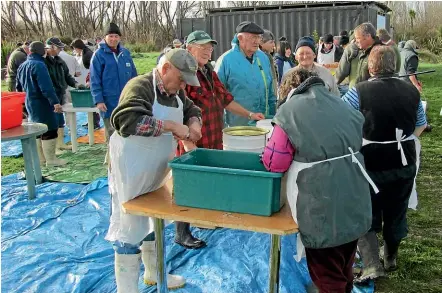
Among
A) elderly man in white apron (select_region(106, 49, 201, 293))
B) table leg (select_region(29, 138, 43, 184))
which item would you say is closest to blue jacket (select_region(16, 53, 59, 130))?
table leg (select_region(29, 138, 43, 184))

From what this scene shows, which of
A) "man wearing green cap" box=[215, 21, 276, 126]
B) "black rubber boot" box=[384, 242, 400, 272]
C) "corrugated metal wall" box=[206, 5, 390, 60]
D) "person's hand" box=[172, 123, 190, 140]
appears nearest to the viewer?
"person's hand" box=[172, 123, 190, 140]

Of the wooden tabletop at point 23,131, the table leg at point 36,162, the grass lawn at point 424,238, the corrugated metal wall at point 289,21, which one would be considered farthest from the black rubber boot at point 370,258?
the corrugated metal wall at point 289,21

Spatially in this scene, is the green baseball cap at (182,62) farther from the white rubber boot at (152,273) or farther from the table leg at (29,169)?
the table leg at (29,169)

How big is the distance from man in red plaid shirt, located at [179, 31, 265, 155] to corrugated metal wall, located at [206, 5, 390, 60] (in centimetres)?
1082

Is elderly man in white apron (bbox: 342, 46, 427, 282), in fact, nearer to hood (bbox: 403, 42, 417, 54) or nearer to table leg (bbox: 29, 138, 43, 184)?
table leg (bbox: 29, 138, 43, 184)

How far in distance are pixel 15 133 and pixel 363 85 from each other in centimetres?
334

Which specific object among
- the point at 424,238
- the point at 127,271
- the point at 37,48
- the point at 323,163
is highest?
the point at 37,48

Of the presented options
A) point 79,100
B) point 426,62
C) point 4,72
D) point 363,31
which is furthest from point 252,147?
point 426,62

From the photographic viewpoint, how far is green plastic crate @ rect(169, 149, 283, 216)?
2014 mm

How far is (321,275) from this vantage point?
2.24m

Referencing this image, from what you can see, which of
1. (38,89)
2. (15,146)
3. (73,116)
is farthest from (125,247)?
(15,146)

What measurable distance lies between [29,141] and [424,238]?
13.1 ft

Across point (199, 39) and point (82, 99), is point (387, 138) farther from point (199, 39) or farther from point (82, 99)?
point (82, 99)

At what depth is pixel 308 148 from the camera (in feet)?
6.48
